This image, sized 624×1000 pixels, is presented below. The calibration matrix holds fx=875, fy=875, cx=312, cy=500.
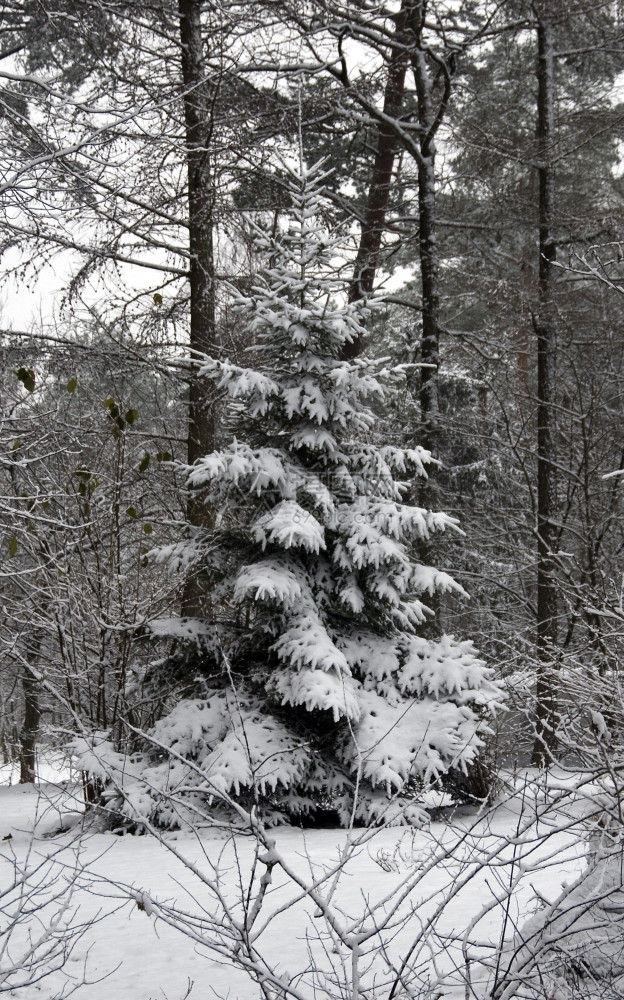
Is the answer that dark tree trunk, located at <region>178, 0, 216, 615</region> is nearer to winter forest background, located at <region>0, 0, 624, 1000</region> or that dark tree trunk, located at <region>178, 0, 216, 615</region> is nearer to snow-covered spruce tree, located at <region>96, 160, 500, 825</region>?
winter forest background, located at <region>0, 0, 624, 1000</region>

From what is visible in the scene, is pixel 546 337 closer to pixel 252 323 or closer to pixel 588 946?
pixel 252 323

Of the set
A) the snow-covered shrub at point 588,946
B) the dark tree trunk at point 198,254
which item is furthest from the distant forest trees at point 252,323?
the snow-covered shrub at point 588,946

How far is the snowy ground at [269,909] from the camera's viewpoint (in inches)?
139

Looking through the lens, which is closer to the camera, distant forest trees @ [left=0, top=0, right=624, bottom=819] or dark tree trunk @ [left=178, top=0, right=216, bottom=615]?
distant forest trees @ [left=0, top=0, right=624, bottom=819]

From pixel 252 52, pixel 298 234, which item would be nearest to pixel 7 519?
pixel 298 234

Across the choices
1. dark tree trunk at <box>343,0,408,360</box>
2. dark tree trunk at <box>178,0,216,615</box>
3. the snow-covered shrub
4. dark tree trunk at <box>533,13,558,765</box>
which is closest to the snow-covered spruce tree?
dark tree trunk at <box>178,0,216,615</box>

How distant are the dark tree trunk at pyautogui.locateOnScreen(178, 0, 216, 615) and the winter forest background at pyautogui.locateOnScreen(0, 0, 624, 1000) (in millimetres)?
48

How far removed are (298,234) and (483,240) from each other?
7.63m

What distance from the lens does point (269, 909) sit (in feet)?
16.9

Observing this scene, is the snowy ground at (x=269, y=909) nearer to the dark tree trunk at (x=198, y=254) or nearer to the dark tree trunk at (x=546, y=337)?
the dark tree trunk at (x=198, y=254)

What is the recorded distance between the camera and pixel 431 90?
12438 millimetres

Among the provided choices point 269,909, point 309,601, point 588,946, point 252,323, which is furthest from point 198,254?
point 588,946

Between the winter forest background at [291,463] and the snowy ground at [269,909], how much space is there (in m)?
0.07

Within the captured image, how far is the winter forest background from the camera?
5570 mm
